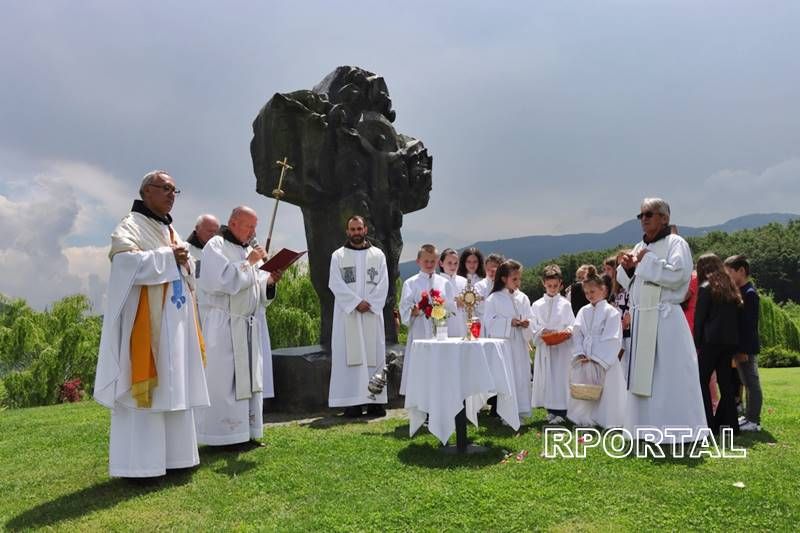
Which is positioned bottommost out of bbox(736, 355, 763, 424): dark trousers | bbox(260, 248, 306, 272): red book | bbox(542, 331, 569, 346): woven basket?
bbox(736, 355, 763, 424): dark trousers

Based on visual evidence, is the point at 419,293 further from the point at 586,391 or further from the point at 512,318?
the point at 586,391

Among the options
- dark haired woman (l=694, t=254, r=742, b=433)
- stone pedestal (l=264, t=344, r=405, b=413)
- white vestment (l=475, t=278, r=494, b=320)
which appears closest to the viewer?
dark haired woman (l=694, t=254, r=742, b=433)

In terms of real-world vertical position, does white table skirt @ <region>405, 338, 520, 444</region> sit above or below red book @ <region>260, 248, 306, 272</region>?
below

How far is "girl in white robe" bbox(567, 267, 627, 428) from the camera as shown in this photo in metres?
7.16

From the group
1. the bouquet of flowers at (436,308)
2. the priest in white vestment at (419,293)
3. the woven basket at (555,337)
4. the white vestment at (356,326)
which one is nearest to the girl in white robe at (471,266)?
the priest in white vestment at (419,293)

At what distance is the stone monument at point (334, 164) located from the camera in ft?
30.7

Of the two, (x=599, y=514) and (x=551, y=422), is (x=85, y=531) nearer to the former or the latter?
(x=599, y=514)

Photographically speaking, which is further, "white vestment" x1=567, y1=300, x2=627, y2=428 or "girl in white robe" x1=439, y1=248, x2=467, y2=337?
"girl in white robe" x1=439, y1=248, x2=467, y2=337

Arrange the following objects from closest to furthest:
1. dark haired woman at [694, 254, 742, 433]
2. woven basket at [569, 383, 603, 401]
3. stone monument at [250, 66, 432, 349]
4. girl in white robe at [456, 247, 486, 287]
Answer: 1. dark haired woman at [694, 254, 742, 433]
2. woven basket at [569, 383, 603, 401]
3. stone monument at [250, 66, 432, 349]
4. girl in white robe at [456, 247, 486, 287]

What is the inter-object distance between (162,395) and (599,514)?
355cm

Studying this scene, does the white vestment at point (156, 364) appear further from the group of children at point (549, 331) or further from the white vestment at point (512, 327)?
the white vestment at point (512, 327)

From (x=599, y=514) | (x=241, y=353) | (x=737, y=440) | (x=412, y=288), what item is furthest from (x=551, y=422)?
(x=241, y=353)

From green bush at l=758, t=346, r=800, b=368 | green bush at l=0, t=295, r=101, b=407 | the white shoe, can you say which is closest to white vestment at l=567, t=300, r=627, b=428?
the white shoe

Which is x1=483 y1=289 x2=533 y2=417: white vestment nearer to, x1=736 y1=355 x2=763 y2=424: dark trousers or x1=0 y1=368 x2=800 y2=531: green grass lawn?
x1=0 y1=368 x2=800 y2=531: green grass lawn
